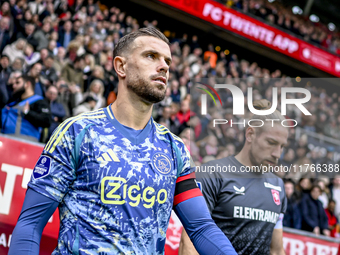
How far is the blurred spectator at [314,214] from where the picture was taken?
715cm

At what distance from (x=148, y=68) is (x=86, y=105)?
15.9ft

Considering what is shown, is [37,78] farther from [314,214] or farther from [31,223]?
[314,214]

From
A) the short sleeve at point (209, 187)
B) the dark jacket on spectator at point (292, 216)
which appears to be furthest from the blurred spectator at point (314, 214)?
the short sleeve at point (209, 187)

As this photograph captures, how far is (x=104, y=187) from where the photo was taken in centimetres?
188

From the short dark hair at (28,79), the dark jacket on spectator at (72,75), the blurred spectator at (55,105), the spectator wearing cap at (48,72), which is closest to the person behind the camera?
the short dark hair at (28,79)

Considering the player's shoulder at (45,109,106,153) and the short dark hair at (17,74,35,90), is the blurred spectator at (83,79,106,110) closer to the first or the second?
the short dark hair at (17,74,35,90)

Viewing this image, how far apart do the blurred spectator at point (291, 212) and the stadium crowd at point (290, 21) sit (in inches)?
411

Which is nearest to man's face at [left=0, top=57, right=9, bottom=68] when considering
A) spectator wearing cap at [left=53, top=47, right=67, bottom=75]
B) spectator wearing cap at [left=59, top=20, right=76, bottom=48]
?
spectator wearing cap at [left=53, top=47, right=67, bottom=75]

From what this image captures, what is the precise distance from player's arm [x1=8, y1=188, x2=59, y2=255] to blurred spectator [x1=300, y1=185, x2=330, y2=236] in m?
6.33

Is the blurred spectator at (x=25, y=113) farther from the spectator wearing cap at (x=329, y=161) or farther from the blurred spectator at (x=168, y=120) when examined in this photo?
the spectator wearing cap at (x=329, y=161)

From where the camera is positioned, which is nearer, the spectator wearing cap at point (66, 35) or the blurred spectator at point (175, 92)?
the spectator wearing cap at point (66, 35)

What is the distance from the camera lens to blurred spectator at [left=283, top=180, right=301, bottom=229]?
7.03 metres

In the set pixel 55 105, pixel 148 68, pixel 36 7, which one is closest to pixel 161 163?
pixel 148 68

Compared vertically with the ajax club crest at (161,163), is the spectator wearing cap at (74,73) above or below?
below
